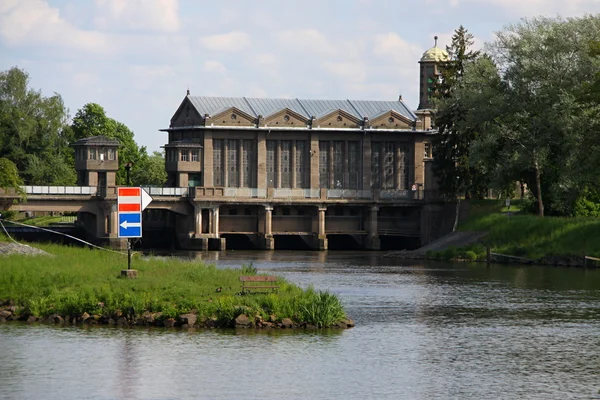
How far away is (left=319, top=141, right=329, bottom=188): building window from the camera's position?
421ft

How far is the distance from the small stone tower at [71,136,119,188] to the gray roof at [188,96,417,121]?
1082 cm

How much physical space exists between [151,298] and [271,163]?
78540 millimetres

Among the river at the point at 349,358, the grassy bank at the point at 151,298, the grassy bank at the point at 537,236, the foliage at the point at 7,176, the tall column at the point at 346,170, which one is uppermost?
the tall column at the point at 346,170

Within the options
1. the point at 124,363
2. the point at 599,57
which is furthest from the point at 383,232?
the point at 124,363

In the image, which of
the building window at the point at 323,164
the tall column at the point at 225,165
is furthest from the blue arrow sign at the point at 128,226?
the building window at the point at 323,164

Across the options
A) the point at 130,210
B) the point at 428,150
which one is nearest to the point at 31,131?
the point at 428,150

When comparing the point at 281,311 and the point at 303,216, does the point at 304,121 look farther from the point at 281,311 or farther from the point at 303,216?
the point at 281,311

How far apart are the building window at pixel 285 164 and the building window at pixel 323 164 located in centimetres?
299

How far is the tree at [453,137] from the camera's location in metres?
115

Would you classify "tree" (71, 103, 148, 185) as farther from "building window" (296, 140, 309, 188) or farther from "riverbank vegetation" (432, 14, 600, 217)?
"riverbank vegetation" (432, 14, 600, 217)

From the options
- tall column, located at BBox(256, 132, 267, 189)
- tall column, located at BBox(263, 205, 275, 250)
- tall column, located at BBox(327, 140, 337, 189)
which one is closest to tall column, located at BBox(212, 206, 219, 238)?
tall column, located at BBox(263, 205, 275, 250)

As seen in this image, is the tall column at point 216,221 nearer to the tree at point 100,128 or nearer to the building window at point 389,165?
the building window at point 389,165

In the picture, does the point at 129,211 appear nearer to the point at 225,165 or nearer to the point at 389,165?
the point at 225,165

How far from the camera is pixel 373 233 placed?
125 m
